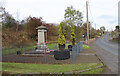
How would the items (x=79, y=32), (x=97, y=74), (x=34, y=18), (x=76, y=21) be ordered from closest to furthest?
(x=97, y=74) < (x=79, y=32) < (x=76, y=21) < (x=34, y=18)

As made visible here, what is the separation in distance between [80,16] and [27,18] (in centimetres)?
1555

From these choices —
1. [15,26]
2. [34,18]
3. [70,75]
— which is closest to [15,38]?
[15,26]

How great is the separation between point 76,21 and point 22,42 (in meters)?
12.0

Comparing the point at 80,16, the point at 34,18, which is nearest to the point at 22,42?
the point at 34,18

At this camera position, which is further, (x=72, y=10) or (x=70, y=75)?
(x=72, y=10)

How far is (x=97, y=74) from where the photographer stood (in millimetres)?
6418

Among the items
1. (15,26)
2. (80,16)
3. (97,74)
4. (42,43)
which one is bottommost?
(97,74)

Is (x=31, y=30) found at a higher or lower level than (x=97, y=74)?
higher

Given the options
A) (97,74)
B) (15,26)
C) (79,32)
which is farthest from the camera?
(15,26)

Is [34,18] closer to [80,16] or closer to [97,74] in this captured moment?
[80,16]

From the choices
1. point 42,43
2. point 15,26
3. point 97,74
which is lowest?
point 97,74

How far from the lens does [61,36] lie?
14.7 metres

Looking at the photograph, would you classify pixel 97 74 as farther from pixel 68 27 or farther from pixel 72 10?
pixel 72 10

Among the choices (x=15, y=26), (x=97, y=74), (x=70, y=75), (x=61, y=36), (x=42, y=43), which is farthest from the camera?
(x=15, y=26)
